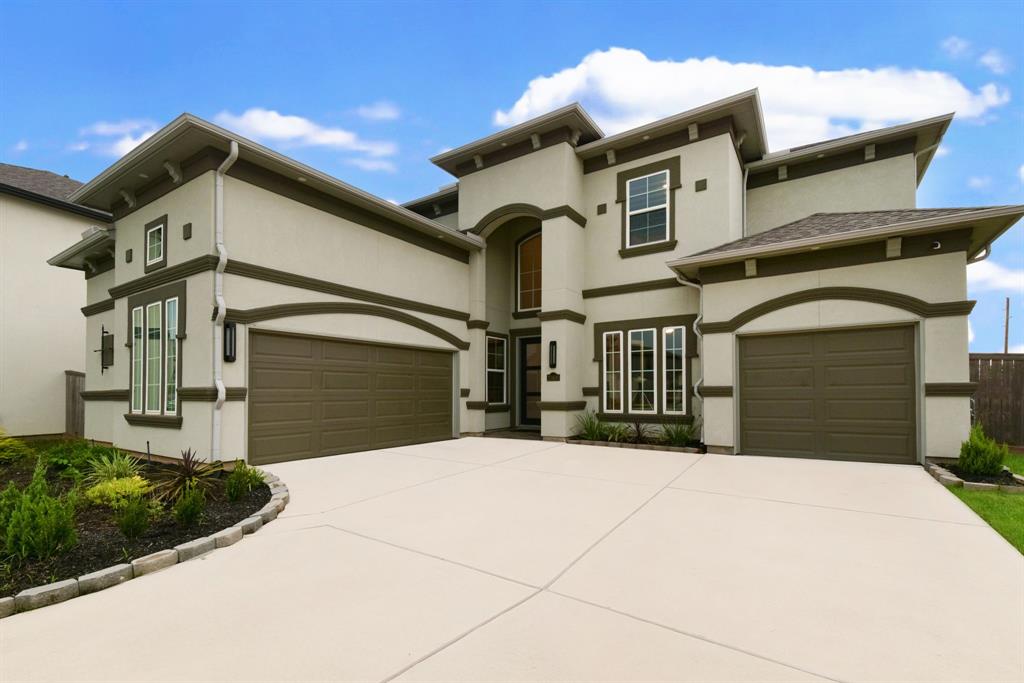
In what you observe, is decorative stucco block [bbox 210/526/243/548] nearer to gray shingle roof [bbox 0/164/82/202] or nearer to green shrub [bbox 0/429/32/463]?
green shrub [bbox 0/429/32/463]

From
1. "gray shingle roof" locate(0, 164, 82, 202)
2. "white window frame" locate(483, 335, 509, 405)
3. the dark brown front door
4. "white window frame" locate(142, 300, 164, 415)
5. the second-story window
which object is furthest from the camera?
"gray shingle roof" locate(0, 164, 82, 202)

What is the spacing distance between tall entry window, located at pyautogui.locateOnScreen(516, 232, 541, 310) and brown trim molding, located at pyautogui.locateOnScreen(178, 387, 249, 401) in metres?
8.08

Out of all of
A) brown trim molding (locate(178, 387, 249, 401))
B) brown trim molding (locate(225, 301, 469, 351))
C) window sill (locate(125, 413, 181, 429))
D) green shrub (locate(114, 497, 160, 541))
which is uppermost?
Result: brown trim molding (locate(225, 301, 469, 351))

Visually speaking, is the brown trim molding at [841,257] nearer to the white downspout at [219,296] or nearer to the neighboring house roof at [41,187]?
the white downspout at [219,296]

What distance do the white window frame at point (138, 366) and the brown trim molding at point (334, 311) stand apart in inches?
111

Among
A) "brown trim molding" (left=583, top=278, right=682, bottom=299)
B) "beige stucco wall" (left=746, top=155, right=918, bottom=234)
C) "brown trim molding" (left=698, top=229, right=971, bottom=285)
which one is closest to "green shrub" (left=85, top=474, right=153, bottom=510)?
"brown trim molding" (left=583, top=278, right=682, bottom=299)

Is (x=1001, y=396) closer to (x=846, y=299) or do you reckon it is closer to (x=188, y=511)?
(x=846, y=299)

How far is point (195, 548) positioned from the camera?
12.2 ft

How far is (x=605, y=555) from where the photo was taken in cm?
366

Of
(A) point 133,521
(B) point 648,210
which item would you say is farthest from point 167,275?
(B) point 648,210

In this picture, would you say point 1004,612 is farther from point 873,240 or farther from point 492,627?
point 873,240

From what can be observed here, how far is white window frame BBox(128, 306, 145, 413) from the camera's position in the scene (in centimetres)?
864

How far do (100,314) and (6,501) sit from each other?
927cm

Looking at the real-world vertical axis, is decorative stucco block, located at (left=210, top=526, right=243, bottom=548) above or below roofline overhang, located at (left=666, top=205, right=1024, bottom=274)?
below
